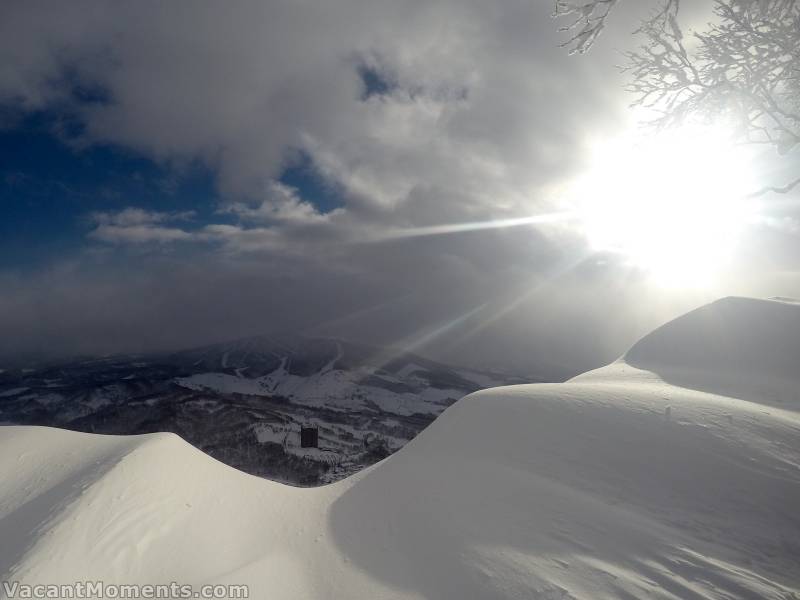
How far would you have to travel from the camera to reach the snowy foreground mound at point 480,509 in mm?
4320

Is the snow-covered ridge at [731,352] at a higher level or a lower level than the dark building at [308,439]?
higher

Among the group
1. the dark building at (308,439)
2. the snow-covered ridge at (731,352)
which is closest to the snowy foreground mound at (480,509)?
the snow-covered ridge at (731,352)

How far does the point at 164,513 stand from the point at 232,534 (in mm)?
1159

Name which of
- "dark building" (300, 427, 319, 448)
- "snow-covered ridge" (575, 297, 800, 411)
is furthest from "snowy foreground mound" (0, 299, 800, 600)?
"dark building" (300, 427, 319, 448)

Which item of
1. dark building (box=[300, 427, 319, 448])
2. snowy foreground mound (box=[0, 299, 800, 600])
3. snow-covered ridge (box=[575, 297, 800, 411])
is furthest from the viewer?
dark building (box=[300, 427, 319, 448])

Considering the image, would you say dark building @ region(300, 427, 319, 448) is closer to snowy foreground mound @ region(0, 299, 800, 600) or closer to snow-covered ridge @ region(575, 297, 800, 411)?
snow-covered ridge @ region(575, 297, 800, 411)

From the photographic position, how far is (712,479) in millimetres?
5363

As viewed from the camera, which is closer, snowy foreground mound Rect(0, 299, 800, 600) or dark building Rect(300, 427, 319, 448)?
snowy foreground mound Rect(0, 299, 800, 600)

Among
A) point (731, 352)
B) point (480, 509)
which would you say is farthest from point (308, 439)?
point (480, 509)

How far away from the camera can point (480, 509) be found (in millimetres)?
5625

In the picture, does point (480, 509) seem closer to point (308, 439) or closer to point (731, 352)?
point (731, 352)

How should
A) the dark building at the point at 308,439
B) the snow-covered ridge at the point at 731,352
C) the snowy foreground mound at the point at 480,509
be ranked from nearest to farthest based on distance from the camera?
the snowy foreground mound at the point at 480,509, the snow-covered ridge at the point at 731,352, the dark building at the point at 308,439

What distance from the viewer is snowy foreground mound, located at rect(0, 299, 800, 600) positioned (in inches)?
170

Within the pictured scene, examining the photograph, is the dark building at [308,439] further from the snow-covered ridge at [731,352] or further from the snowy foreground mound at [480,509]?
the snowy foreground mound at [480,509]
